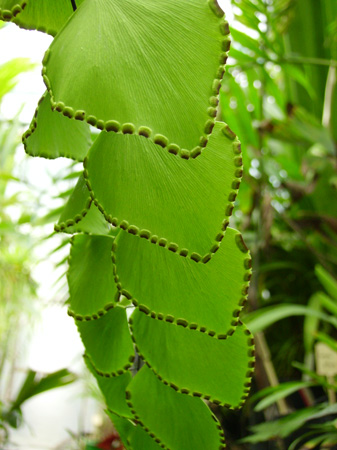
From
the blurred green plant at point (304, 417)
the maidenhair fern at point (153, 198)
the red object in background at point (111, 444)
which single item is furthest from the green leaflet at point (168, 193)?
the red object in background at point (111, 444)

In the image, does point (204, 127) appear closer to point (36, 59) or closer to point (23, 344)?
point (36, 59)

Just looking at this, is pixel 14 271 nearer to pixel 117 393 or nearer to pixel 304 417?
pixel 304 417

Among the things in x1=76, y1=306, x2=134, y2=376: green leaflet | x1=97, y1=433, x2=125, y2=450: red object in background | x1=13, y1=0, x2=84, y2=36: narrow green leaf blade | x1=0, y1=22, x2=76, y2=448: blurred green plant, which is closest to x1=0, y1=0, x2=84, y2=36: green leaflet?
x1=13, y1=0, x2=84, y2=36: narrow green leaf blade

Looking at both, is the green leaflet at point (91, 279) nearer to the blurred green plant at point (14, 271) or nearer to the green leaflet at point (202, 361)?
the green leaflet at point (202, 361)

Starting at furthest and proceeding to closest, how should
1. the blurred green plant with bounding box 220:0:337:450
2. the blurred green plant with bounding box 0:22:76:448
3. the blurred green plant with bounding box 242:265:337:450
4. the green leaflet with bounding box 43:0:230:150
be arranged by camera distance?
the blurred green plant with bounding box 220:0:337:450 → the blurred green plant with bounding box 0:22:76:448 → the blurred green plant with bounding box 242:265:337:450 → the green leaflet with bounding box 43:0:230:150

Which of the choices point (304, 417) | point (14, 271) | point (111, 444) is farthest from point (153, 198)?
point (14, 271)

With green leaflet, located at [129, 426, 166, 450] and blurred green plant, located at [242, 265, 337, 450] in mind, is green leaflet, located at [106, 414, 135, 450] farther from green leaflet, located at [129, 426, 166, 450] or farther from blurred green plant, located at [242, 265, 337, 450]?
blurred green plant, located at [242, 265, 337, 450]
